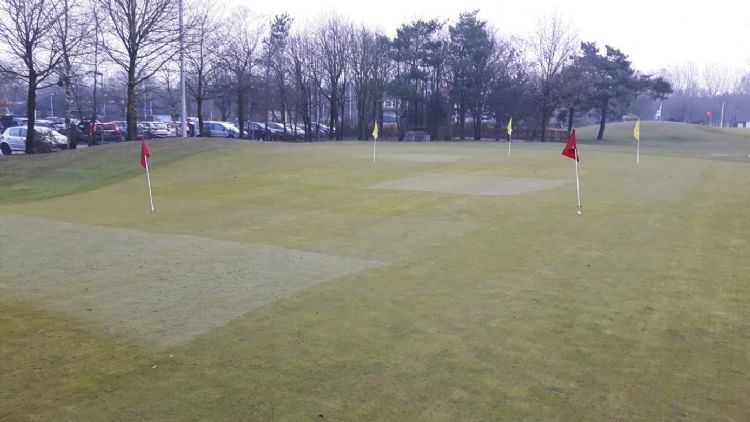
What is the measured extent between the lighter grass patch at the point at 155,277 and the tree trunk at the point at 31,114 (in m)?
23.2

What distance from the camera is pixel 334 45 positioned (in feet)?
203

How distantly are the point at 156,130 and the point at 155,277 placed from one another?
157ft

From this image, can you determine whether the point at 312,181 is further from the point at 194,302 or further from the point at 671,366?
the point at 671,366

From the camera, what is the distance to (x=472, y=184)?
2147 centimetres

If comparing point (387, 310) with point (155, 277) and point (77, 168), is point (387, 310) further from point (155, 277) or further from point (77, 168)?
point (77, 168)

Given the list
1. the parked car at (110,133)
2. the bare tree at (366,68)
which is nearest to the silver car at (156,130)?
the parked car at (110,133)

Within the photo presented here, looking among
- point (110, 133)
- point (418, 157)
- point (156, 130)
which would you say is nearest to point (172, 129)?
point (156, 130)

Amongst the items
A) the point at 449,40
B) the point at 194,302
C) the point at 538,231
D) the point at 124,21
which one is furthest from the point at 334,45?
the point at 194,302

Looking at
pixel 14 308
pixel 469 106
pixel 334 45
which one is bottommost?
pixel 14 308

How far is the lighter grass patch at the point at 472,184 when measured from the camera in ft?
65.0

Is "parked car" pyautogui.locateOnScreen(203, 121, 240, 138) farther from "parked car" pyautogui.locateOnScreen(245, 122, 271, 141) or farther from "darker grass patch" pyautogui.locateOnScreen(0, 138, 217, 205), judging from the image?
"darker grass patch" pyautogui.locateOnScreen(0, 138, 217, 205)

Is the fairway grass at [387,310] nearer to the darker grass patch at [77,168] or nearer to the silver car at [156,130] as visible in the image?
the darker grass patch at [77,168]

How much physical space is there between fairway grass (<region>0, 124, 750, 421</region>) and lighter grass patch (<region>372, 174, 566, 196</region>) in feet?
5.55

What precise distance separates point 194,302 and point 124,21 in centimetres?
3237
